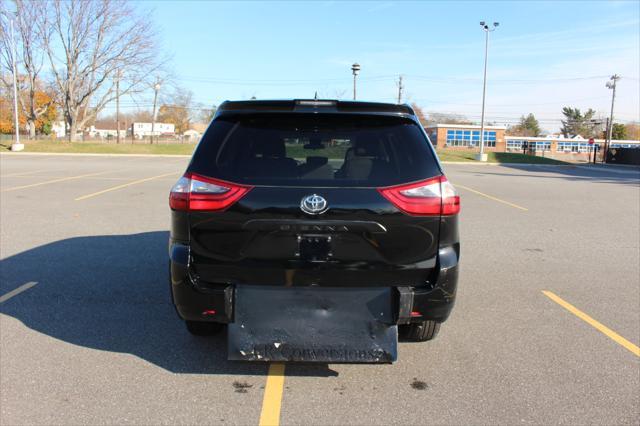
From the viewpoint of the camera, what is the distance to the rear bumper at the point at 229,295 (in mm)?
3023

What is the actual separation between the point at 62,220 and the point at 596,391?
8406 millimetres

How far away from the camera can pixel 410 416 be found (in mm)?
2943

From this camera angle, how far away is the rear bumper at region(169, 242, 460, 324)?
9.92ft

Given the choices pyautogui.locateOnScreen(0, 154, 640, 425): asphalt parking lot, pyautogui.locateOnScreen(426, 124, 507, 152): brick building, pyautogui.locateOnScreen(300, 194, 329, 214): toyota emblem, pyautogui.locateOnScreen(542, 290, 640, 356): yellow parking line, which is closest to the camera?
pyautogui.locateOnScreen(300, 194, 329, 214): toyota emblem

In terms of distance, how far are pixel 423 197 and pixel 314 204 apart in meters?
0.63

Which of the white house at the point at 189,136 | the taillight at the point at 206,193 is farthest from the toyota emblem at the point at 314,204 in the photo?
the white house at the point at 189,136

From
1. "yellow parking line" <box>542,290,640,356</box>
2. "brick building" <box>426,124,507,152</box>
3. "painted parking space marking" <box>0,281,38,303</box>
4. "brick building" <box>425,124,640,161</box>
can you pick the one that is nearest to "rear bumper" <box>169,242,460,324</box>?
"yellow parking line" <box>542,290,640,356</box>

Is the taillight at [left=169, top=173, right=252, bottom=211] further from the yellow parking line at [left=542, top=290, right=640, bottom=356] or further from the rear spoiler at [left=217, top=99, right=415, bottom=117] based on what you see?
the yellow parking line at [left=542, top=290, right=640, bottom=356]

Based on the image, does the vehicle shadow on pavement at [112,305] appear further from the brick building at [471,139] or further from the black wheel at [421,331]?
the brick building at [471,139]

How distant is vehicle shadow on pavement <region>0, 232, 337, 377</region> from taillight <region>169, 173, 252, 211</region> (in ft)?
3.88

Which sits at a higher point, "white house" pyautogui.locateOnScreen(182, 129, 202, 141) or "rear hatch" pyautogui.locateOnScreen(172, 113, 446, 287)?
"white house" pyautogui.locateOnScreen(182, 129, 202, 141)

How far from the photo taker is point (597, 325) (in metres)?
4.46

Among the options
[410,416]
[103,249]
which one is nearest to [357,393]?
[410,416]

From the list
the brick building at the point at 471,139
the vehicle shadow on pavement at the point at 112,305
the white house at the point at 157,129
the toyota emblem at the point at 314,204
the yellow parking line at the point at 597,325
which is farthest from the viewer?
the white house at the point at 157,129
